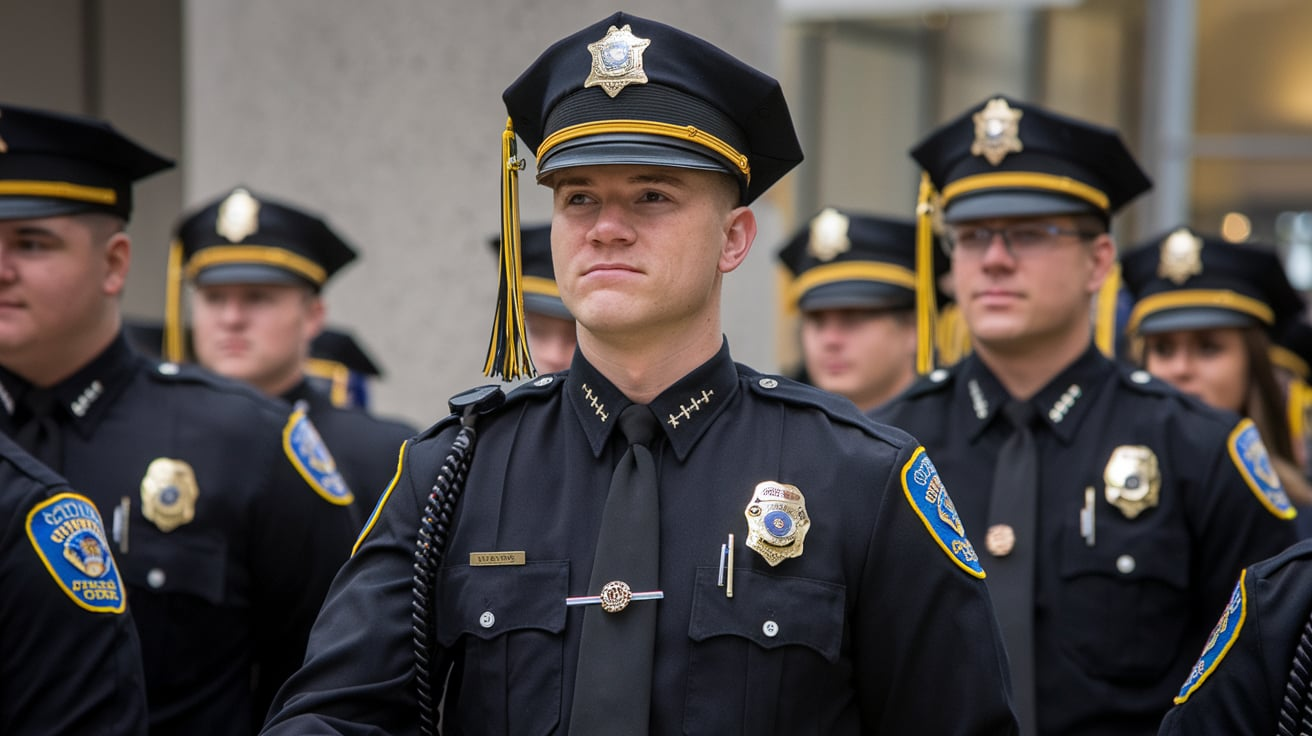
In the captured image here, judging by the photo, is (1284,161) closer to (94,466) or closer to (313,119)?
(313,119)

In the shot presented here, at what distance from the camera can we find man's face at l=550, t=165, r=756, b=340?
2.87 m

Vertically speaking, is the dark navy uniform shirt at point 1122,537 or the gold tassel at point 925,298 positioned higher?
the gold tassel at point 925,298

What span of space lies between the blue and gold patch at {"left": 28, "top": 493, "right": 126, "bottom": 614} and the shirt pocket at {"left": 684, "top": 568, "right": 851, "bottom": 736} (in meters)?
1.37

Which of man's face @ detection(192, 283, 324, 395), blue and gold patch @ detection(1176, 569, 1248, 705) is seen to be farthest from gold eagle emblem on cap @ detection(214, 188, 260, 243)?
blue and gold patch @ detection(1176, 569, 1248, 705)

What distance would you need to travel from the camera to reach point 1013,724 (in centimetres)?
291

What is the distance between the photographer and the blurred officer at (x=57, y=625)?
3.36 metres

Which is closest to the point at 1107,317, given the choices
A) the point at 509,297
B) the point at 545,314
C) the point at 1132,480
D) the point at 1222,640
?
the point at 545,314

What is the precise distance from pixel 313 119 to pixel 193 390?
3.17 metres

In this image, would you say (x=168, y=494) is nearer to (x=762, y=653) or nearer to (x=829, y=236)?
(x=762, y=653)

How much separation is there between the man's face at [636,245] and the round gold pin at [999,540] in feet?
5.15

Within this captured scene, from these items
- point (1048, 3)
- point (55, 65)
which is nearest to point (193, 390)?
point (55, 65)

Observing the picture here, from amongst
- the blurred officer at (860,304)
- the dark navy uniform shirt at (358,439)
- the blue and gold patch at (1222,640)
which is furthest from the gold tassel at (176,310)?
the blue and gold patch at (1222,640)

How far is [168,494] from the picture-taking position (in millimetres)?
4383

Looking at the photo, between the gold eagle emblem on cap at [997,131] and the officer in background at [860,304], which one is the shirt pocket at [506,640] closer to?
the gold eagle emblem on cap at [997,131]
